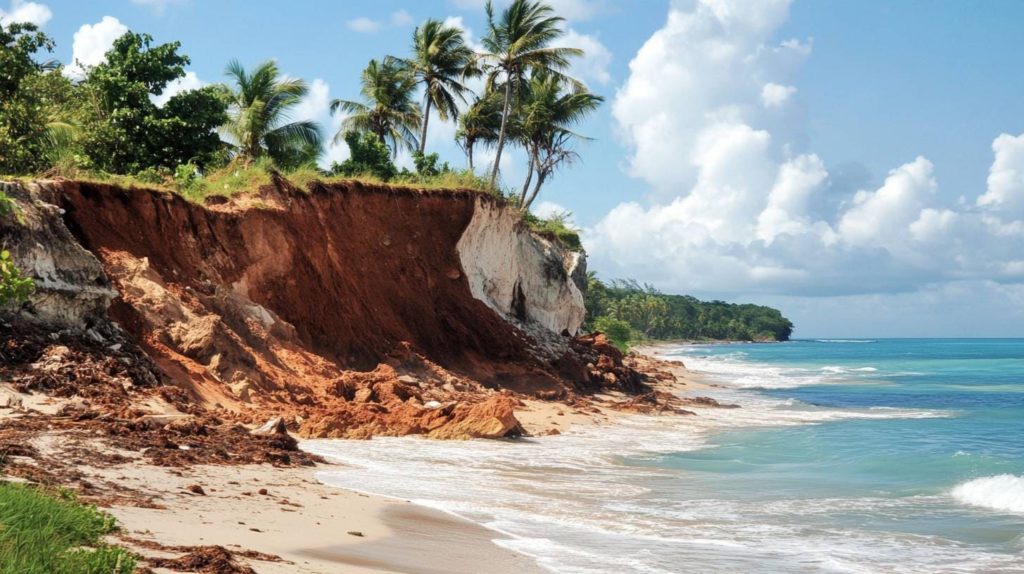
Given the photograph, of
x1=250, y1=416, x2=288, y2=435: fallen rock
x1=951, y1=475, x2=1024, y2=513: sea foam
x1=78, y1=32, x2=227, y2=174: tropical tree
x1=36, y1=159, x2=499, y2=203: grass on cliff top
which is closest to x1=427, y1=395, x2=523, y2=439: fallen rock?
x1=250, y1=416, x2=288, y2=435: fallen rock

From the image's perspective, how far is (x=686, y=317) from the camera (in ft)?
502

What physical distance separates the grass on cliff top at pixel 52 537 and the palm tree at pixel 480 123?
35166 mm

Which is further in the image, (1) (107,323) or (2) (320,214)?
(2) (320,214)

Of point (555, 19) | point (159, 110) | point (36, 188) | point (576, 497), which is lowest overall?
point (576, 497)

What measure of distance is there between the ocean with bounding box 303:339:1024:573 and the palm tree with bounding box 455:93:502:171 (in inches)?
842

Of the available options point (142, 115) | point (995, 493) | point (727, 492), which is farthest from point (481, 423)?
point (142, 115)

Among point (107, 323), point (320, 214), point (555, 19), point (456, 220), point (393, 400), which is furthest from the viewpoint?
point (555, 19)

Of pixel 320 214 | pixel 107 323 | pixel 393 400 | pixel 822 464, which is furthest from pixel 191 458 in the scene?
pixel 320 214

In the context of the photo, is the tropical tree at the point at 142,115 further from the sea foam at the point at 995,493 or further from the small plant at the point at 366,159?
the sea foam at the point at 995,493

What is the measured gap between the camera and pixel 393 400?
17.1m

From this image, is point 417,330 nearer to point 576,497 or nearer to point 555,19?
point 576,497

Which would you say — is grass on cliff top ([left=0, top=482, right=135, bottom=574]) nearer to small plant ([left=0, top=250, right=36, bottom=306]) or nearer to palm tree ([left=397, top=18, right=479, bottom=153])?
small plant ([left=0, top=250, right=36, bottom=306])

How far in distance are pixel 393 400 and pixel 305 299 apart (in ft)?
16.6

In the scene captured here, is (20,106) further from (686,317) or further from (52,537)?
(686,317)
